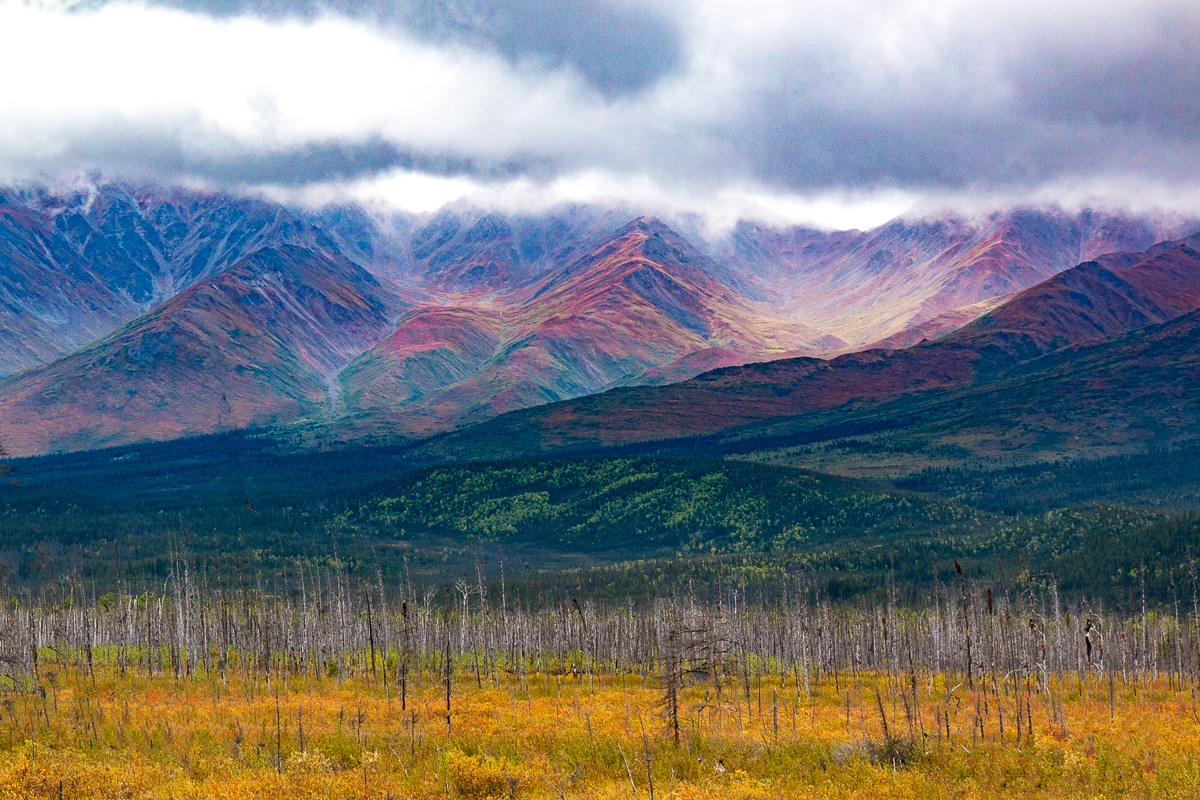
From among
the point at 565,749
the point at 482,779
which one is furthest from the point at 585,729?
the point at 482,779

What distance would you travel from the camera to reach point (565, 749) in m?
57.4

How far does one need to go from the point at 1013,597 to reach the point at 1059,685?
305 feet

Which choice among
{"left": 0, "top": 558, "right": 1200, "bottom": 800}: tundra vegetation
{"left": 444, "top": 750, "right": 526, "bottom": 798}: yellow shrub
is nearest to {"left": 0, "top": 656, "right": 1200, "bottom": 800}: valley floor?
{"left": 444, "top": 750, "right": 526, "bottom": 798}: yellow shrub

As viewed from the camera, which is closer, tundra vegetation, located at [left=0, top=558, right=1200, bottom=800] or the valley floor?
the valley floor

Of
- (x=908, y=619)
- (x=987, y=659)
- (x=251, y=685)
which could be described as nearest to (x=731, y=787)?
(x=251, y=685)

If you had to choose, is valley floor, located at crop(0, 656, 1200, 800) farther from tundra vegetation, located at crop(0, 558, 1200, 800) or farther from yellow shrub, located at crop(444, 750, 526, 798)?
tundra vegetation, located at crop(0, 558, 1200, 800)

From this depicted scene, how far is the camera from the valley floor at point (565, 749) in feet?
153

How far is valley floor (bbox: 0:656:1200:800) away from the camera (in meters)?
46.7

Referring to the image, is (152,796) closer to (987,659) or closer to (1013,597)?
(987,659)

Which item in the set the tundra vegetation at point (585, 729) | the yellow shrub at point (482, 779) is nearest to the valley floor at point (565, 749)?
the yellow shrub at point (482, 779)

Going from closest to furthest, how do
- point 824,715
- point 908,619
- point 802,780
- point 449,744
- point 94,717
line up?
point 802,780 → point 449,744 → point 94,717 → point 824,715 → point 908,619

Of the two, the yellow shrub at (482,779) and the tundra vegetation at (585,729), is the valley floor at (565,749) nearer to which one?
the yellow shrub at (482,779)

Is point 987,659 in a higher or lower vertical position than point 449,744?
lower

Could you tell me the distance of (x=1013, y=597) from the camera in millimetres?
180750
